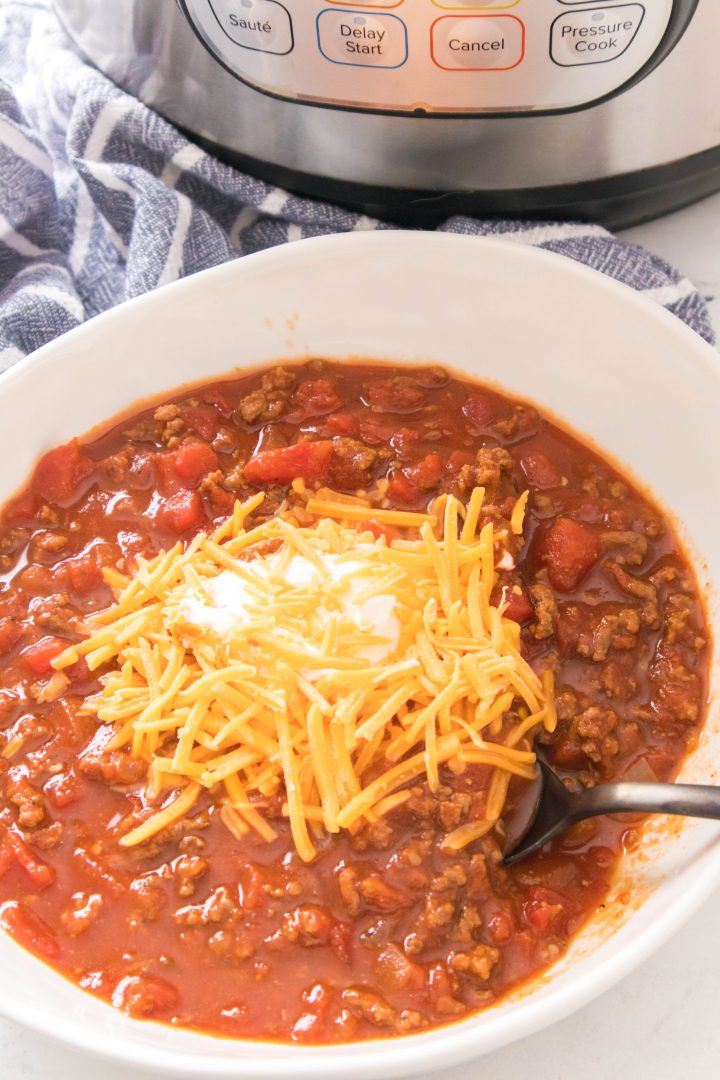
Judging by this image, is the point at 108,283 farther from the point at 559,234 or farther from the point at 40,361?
the point at 559,234

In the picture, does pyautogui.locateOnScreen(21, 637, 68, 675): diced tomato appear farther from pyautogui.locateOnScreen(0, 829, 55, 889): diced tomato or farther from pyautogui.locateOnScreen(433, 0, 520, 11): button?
pyautogui.locateOnScreen(433, 0, 520, 11): button

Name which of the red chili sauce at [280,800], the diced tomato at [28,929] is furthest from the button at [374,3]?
the diced tomato at [28,929]

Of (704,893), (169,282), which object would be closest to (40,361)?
(169,282)

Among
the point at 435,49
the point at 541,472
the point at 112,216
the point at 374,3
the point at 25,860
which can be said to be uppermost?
the point at 374,3

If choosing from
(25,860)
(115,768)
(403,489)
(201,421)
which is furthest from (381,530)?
(25,860)

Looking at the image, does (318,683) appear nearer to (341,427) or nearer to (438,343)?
(341,427)

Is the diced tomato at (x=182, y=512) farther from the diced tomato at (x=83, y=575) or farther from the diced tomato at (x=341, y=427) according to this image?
the diced tomato at (x=341, y=427)
